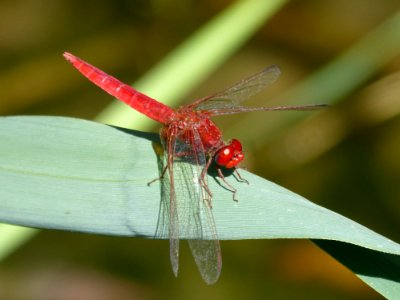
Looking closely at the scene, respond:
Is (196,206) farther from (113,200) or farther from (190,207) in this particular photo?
(113,200)

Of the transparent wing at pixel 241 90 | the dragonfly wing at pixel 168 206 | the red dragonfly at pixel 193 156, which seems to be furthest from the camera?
the transparent wing at pixel 241 90

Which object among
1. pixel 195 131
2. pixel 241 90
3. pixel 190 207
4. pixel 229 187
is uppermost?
pixel 241 90

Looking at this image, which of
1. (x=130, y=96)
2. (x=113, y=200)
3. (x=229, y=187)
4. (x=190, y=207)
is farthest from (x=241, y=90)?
(x=113, y=200)

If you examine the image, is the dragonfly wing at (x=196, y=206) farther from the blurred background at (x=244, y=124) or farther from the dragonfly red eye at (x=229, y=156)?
the blurred background at (x=244, y=124)

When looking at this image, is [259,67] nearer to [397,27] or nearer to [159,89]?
[397,27]

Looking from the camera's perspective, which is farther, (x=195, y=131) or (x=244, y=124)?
(x=244, y=124)

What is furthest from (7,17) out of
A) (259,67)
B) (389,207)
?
(389,207)

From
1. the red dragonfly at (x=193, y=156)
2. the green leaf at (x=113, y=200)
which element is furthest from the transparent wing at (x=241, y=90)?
the green leaf at (x=113, y=200)
